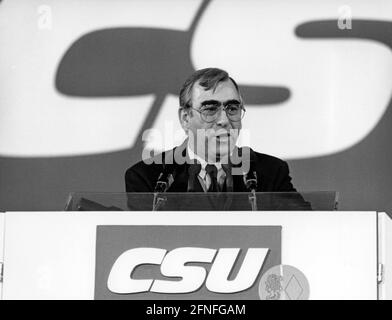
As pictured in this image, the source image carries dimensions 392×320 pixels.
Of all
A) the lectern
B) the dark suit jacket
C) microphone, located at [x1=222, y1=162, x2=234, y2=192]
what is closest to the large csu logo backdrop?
the dark suit jacket

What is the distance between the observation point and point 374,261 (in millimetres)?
2738

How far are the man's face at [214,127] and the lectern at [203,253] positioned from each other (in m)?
1.16

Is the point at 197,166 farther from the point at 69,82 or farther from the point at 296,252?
the point at 69,82

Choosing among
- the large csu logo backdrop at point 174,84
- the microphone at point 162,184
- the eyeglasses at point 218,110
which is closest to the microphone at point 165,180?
the microphone at point 162,184

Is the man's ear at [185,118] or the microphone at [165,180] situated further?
the man's ear at [185,118]

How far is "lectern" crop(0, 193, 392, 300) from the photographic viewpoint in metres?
2.75

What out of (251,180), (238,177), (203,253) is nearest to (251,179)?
(251,180)

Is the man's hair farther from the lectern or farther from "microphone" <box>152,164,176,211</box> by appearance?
the lectern

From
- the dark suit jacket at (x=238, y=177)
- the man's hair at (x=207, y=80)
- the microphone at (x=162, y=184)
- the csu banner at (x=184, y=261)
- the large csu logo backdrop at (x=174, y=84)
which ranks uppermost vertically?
the large csu logo backdrop at (x=174, y=84)

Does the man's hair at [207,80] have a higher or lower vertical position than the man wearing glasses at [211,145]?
higher

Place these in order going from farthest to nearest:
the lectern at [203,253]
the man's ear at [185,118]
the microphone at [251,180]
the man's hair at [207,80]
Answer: the man's ear at [185,118]
the man's hair at [207,80]
the microphone at [251,180]
the lectern at [203,253]

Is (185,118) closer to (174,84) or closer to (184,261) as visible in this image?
(174,84)

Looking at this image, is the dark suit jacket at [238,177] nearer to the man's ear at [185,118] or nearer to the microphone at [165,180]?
the microphone at [165,180]

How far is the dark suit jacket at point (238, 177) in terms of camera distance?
3.83m
